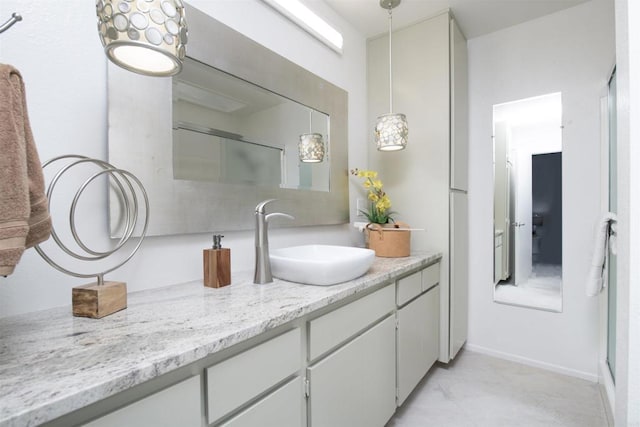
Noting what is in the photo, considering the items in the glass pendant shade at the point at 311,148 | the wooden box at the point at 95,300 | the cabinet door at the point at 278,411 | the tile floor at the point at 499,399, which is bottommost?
the tile floor at the point at 499,399

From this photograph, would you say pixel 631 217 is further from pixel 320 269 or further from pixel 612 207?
pixel 612 207

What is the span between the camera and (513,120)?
228cm

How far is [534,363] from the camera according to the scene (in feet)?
7.09

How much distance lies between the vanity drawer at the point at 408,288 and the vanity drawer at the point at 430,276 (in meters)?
0.07

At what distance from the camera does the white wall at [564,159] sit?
1.98 meters

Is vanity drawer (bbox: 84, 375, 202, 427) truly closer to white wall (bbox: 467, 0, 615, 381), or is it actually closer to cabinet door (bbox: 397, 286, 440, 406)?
cabinet door (bbox: 397, 286, 440, 406)

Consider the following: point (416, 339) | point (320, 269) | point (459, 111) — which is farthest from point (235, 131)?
point (459, 111)

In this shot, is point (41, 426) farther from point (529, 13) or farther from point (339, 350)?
point (529, 13)

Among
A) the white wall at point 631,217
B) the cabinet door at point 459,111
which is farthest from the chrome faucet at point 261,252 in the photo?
the cabinet door at point 459,111

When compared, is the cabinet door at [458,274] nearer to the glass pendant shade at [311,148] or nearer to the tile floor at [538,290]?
the tile floor at [538,290]

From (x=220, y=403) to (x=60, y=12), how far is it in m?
1.22

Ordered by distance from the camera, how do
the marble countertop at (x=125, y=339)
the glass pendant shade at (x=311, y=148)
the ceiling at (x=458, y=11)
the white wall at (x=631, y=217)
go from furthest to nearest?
the ceiling at (x=458, y=11)
the glass pendant shade at (x=311, y=148)
the white wall at (x=631, y=217)
the marble countertop at (x=125, y=339)

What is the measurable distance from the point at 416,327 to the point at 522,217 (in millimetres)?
1304

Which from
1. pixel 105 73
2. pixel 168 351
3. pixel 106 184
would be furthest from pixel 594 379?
pixel 105 73
